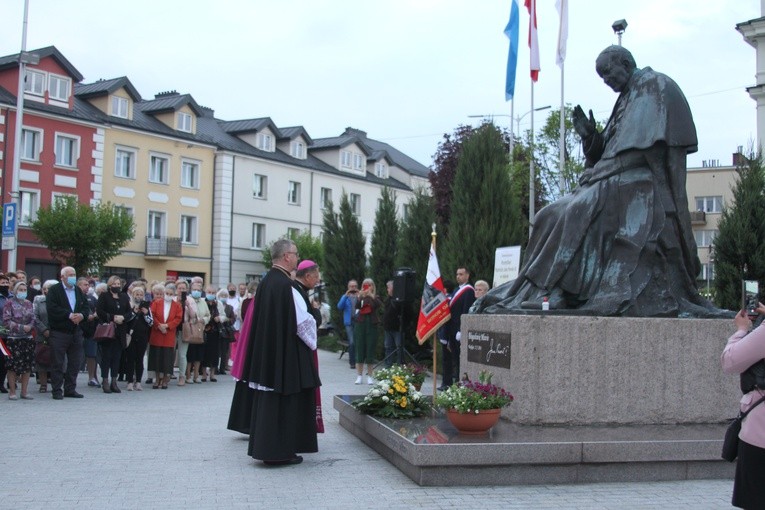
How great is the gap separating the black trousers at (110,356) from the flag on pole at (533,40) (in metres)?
17.2

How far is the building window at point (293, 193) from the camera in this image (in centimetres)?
5386

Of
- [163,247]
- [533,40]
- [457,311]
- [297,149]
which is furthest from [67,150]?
[457,311]

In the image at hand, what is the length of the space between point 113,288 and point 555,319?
9385 millimetres

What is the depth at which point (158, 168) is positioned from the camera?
153ft

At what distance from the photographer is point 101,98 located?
44.2 m

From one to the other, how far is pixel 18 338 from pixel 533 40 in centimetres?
1902

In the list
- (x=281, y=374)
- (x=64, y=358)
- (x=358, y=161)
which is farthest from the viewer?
(x=358, y=161)

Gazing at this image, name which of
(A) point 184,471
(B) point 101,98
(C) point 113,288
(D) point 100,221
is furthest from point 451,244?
(B) point 101,98

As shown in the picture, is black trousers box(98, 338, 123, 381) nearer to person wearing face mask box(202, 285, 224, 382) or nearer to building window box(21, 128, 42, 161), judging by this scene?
person wearing face mask box(202, 285, 224, 382)

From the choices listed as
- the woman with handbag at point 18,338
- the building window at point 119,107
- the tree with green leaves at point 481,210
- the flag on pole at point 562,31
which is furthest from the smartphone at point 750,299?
the building window at point 119,107

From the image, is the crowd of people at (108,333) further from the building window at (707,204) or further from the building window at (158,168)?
the building window at (707,204)

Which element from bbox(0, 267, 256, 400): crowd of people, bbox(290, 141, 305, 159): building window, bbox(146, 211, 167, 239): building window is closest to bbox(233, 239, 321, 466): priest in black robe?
bbox(0, 267, 256, 400): crowd of people

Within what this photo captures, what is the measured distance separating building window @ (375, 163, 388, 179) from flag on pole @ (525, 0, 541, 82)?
107ft

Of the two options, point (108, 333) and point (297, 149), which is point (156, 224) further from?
point (108, 333)
